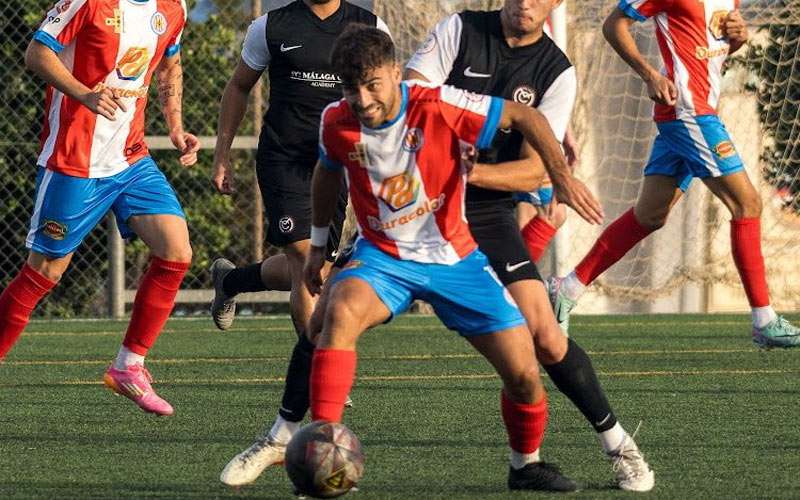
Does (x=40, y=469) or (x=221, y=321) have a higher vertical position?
(x=40, y=469)

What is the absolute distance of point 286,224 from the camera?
735cm

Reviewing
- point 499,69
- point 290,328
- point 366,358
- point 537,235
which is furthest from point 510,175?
point 290,328

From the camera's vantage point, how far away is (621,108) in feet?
46.6

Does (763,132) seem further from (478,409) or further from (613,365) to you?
(478,409)

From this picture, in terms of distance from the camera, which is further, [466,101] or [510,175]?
[510,175]

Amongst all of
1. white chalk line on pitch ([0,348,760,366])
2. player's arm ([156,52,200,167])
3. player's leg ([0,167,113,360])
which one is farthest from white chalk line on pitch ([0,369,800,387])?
player's arm ([156,52,200,167])

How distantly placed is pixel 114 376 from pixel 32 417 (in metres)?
0.42

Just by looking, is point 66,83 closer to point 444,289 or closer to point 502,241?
point 502,241

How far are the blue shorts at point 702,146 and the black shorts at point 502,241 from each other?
2883mm

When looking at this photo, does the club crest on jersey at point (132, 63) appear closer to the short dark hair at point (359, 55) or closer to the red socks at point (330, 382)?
the short dark hair at point (359, 55)

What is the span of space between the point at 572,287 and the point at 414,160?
4154mm

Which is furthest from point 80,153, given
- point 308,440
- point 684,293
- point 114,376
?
point 684,293

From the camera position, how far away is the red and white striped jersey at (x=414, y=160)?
190 inches

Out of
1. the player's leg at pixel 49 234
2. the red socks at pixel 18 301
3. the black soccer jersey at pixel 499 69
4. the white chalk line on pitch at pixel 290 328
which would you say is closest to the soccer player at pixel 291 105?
the player's leg at pixel 49 234
